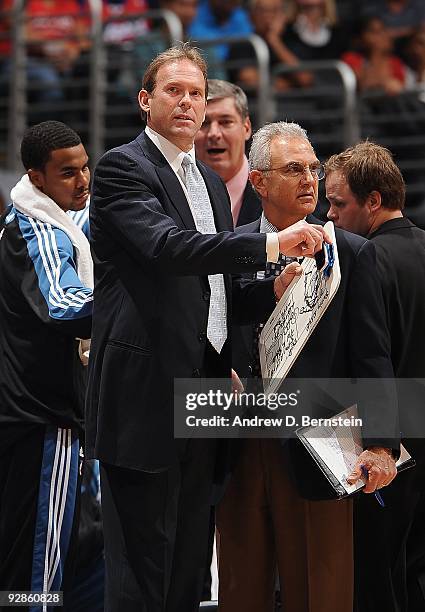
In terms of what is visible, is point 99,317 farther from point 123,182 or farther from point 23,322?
point 23,322

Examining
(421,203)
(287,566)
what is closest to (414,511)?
(287,566)

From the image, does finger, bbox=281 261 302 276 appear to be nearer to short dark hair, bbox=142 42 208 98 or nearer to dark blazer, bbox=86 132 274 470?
dark blazer, bbox=86 132 274 470

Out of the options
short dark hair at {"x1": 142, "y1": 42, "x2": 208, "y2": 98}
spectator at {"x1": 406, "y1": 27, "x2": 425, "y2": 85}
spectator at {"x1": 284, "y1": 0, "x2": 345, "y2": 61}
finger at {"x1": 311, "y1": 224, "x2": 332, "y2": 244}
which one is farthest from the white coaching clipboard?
spectator at {"x1": 284, "y1": 0, "x2": 345, "y2": 61}

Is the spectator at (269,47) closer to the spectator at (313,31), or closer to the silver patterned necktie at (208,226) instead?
the spectator at (313,31)

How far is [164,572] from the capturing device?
2979 millimetres

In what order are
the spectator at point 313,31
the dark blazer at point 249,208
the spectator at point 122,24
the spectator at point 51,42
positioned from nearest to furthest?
1. the dark blazer at point 249,208
2. the spectator at point 51,42
3. the spectator at point 122,24
4. the spectator at point 313,31

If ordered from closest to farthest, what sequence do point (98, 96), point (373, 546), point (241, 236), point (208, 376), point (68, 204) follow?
1. point (241, 236)
2. point (208, 376)
3. point (373, 546)
4. point (68, 204)
5. point (98, 96)

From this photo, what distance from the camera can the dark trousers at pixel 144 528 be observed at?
2951 mm

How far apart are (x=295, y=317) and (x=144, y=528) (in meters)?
0.68

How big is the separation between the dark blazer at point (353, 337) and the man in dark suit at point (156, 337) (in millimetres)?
280

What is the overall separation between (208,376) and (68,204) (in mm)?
929

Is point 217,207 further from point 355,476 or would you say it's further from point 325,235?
point 355,476

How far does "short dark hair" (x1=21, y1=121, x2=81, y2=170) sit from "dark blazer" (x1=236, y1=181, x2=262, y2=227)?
31.3 inches

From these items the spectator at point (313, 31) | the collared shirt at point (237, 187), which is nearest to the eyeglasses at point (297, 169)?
the collared shirt at point (237, 187)
